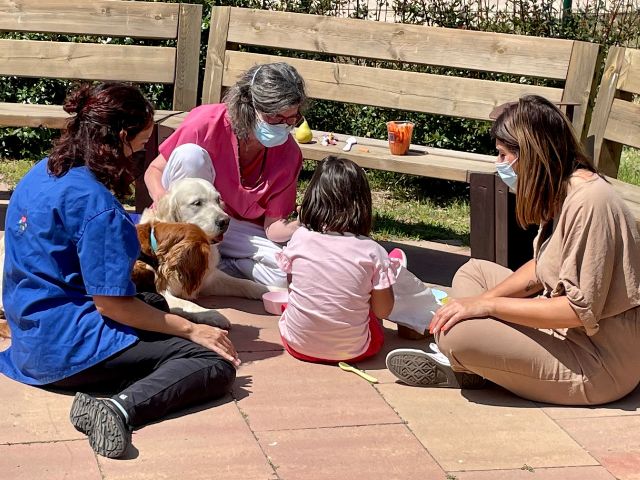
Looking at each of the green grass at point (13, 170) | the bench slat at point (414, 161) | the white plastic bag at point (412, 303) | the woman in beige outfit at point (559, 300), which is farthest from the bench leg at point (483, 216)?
the green grass at point (13, 170)

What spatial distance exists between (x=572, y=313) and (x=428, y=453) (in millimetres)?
817

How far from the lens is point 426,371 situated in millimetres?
4484

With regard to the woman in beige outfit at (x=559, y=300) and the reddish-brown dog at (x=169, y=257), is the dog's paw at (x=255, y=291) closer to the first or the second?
the reddish-brown dog at (x=169, y=257)

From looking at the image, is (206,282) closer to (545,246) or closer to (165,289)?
(165,289)

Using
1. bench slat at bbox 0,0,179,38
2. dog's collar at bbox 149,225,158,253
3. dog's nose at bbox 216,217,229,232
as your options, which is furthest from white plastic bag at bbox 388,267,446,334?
bench slat at bbox 0,0,179,38

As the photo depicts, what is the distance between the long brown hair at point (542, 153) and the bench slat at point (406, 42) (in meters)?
2.42

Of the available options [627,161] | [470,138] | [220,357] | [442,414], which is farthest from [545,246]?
[627,161]

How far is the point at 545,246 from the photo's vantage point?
4270mm

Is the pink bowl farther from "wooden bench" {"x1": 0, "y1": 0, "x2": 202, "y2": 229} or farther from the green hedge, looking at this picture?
the green hedge

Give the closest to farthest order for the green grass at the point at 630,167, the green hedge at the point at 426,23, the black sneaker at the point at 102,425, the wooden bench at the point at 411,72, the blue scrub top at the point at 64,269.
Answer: the black sneaker at the point at 102,425 → the blue scrub top at the point at 64,269 → the wooden bench at the point at 411,72 → the green hedge at the point at 426,23 → the green grass at the point at 630,167

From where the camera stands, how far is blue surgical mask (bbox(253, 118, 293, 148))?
5.60 meters

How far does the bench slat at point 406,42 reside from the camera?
6.50 m

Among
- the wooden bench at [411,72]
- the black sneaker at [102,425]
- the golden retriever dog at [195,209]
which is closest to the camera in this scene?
the black sneaker at [102,425]

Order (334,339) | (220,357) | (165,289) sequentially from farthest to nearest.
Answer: (165,289) → (334,339) → (220,357)
